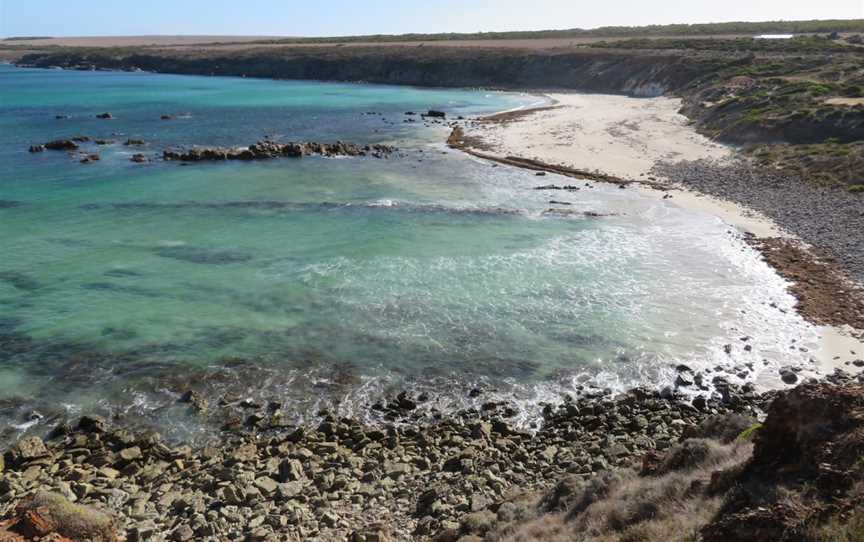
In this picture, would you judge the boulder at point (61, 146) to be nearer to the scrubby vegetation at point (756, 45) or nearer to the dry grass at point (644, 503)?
the dry grass at point (644, 503)

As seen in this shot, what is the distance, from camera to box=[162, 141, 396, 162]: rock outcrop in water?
44562 millimetres

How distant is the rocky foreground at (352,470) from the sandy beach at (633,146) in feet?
Answer: 11.6

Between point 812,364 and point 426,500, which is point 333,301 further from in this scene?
point 812,364

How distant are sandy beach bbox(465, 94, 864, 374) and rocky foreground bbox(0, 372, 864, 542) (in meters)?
3.54

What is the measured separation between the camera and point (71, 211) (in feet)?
101

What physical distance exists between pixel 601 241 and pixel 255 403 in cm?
1708

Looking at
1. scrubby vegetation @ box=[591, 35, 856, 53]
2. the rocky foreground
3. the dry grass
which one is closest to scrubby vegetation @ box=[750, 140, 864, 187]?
the rocky foreground

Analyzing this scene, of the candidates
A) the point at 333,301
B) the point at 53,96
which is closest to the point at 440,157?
the point at 333,301

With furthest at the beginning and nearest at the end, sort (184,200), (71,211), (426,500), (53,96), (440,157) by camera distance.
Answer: (53,96) → (440,157) → (184,200) → (71,211) → (426,500)

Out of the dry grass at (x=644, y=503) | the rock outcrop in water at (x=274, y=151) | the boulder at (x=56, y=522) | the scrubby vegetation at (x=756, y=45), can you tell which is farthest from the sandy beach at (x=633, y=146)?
the scrubby vegetation at (x=756, y=45)

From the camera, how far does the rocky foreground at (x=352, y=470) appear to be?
9.95 metres

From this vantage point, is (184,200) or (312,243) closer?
(312,243)

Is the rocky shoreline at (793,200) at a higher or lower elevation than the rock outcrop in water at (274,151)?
lower

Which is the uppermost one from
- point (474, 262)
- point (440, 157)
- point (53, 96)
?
point (53, 96)
